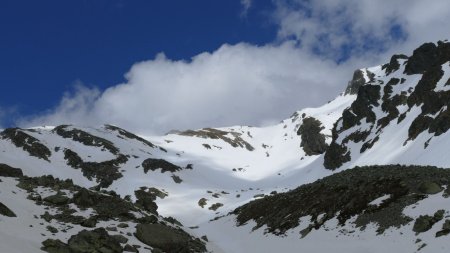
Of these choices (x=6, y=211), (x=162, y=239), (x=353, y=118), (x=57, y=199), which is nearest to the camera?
(x=6, y=211)

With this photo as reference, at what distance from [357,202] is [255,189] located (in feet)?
267

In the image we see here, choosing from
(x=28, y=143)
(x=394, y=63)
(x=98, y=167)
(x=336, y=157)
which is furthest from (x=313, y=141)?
(x=28, y=143)

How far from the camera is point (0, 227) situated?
22531mm

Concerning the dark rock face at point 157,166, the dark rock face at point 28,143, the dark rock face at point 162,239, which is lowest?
the dark rock face at point 162,239

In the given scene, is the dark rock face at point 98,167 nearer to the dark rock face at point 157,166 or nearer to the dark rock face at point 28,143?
the dark rock face at point 28,143

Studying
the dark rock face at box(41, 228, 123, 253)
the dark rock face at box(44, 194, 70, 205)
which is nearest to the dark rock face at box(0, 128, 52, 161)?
the dark rock face at box(44, 194, 70, 205)

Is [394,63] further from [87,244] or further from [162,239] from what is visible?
[87,244]

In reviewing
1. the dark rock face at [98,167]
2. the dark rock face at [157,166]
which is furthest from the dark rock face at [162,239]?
the dark rock face at [157,166]

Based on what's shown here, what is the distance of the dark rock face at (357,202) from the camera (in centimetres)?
3300

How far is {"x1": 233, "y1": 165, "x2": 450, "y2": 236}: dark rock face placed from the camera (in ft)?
108

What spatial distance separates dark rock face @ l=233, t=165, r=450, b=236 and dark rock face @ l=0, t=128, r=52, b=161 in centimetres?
9397

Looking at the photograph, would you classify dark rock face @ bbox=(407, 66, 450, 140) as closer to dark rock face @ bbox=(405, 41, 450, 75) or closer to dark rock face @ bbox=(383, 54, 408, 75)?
dark rock face @ bbox=(405, 41, 450, 75)

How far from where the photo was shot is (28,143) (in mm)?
132625

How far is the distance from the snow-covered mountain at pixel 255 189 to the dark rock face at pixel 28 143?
0.62 m
